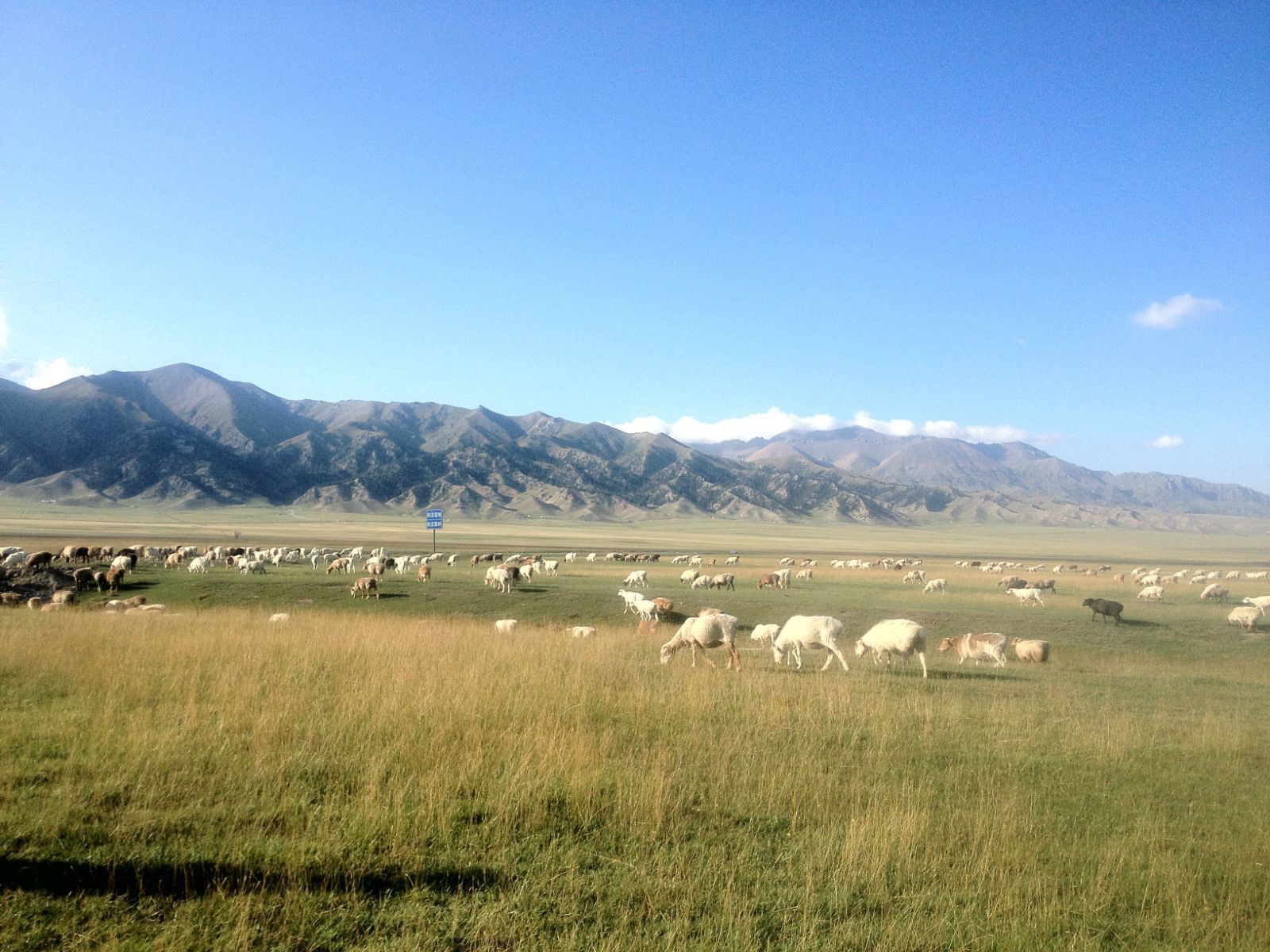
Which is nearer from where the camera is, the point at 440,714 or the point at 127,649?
the point at 440,714

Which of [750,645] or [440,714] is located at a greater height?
[440,714]

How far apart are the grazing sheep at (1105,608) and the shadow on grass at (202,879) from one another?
31.9 m

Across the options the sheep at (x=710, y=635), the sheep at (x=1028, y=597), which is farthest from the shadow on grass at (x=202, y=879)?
the sheep at (x=1028, y=597)

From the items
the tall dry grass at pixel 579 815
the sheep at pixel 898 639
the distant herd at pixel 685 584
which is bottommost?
the distant herd at pixel 685 584

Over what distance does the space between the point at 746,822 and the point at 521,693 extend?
167 inches

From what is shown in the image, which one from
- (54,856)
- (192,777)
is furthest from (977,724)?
(54,856)


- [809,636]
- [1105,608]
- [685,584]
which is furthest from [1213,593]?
[809,636]

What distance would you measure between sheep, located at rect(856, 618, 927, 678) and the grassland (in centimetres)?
266

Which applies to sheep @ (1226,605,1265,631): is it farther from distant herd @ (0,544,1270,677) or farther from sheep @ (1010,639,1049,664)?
sheep @ (1010,639,1049,664)

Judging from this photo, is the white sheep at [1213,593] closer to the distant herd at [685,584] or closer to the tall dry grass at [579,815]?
the distant herd at [685,584]

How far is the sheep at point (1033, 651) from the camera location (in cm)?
2178

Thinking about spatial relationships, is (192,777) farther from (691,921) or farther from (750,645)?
(750,645)

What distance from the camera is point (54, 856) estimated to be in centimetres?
514

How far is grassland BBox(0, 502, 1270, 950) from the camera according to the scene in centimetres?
484
